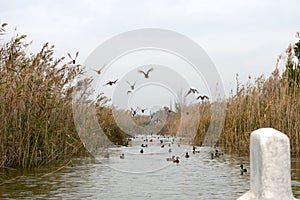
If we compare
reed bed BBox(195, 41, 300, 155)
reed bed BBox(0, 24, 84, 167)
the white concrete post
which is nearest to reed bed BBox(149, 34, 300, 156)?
reed bed BBox(195, 41, 300, 155)

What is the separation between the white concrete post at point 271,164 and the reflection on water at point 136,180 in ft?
10.7

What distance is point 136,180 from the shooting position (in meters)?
6.70

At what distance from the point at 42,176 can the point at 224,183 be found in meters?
2.32

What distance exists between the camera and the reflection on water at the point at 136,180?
5.52 meters

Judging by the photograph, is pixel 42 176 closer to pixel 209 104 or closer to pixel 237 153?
pixel 237 153

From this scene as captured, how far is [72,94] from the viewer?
912 centimetres

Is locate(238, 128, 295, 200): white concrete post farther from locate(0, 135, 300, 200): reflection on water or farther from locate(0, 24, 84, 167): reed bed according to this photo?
locate(0, 24, 84, 167): reed bed

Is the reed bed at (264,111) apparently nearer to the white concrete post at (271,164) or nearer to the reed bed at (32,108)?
the reed bed at (32,108)

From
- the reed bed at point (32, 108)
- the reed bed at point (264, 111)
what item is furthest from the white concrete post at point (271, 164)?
the reed bed at point (264, 111)

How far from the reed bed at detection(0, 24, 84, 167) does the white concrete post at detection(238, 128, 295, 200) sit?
17.5 ft

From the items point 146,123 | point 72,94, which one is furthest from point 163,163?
point 146,123

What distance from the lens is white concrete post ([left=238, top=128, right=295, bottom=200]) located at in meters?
2.02

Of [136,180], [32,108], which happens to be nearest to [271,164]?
[136,180]

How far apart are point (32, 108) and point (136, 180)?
6.75 feet
